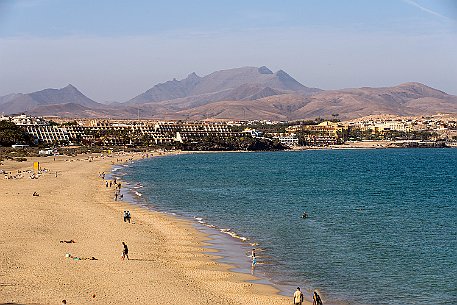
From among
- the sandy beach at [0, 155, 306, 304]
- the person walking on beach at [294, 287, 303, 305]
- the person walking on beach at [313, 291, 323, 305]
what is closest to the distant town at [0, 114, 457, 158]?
the sandy beach at [0, 155, 306, 304]

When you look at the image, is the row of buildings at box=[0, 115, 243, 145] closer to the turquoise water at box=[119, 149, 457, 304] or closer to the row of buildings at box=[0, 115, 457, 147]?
the row of buildings at box=[0, 115, 457, 147]

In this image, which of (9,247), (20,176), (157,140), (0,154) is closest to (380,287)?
(9,247)

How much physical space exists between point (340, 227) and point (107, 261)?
579 inches

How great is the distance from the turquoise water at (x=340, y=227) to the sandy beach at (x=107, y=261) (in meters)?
2.22

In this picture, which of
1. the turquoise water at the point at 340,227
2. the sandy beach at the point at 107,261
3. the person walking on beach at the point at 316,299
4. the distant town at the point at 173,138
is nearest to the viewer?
the person walking on beach at the point at 316,299

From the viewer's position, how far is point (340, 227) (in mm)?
33969

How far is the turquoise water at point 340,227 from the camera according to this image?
21891mm

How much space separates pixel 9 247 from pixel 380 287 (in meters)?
13.5

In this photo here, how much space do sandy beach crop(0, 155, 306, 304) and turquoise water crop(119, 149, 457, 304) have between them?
222cm

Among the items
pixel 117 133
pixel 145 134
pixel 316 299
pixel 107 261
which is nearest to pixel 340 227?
pixel 107 261

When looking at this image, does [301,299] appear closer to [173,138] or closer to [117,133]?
[117,133]

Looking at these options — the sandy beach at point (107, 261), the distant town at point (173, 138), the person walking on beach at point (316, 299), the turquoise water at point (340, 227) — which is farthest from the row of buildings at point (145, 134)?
the person walking on beach at point (316, 299)

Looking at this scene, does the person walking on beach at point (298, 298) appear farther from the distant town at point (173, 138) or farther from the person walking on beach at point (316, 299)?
the distant town at point (173, 138)

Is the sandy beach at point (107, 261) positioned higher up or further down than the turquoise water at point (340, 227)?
higher up
